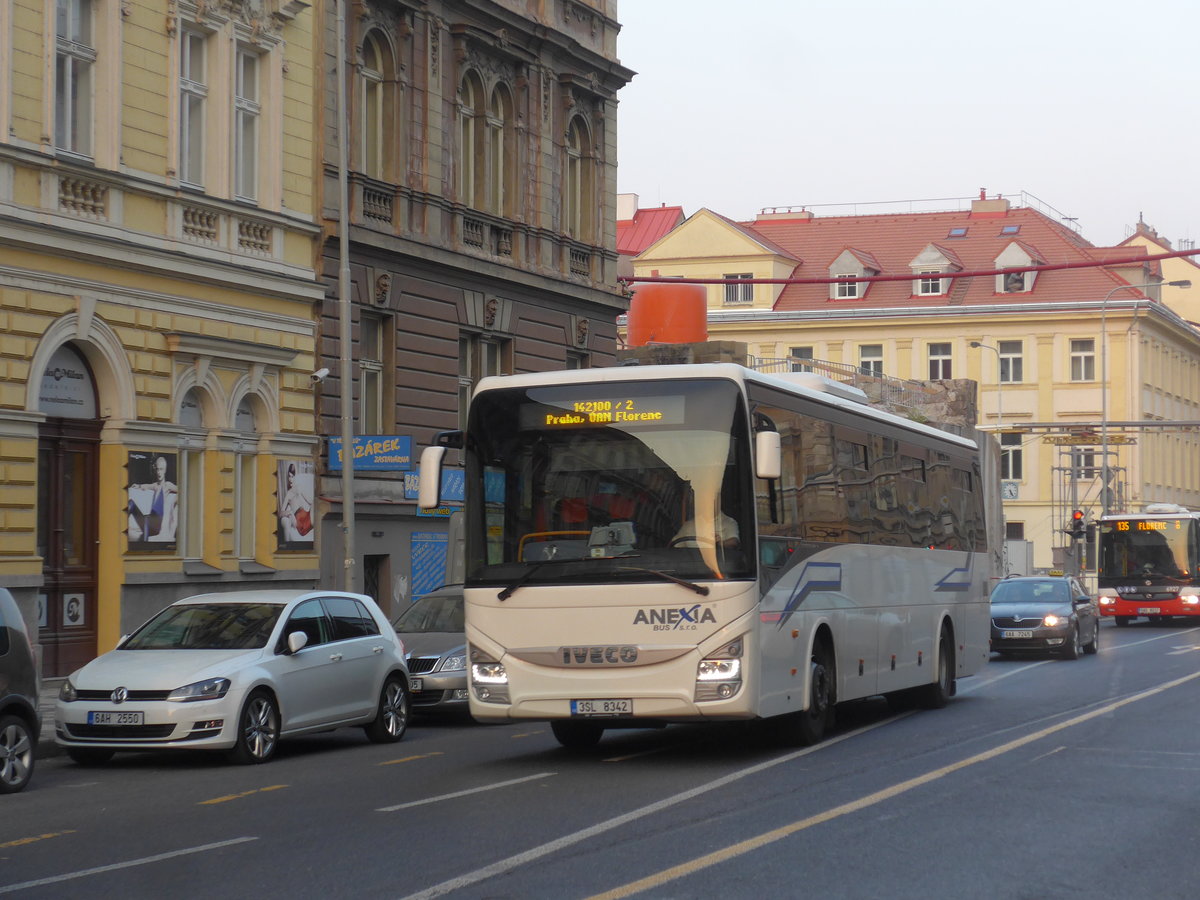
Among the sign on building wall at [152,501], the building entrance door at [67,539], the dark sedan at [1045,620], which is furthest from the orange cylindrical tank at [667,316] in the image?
the building entrance door at [67,539]

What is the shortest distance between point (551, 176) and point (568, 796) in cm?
2432

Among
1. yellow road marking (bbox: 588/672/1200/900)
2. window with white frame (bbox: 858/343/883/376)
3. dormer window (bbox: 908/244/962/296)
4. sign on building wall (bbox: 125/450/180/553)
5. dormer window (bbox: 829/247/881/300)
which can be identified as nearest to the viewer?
yellow road marking (bbox: 588/672/1200/900)

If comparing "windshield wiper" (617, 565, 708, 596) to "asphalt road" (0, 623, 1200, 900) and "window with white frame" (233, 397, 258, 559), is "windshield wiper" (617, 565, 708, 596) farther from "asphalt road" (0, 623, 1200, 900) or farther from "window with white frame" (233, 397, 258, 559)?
"window with white frame" (233, 397, 258, 559)

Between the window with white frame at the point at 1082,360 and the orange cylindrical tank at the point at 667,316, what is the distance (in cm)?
3842

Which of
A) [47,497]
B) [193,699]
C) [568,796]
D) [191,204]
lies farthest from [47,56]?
[568,796]

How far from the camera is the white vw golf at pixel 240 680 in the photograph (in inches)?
A: 608

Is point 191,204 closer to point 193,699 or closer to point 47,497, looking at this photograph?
point 47,497

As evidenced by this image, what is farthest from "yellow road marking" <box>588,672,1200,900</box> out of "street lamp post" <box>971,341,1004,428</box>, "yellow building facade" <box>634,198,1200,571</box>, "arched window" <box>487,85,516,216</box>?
"yellow building facade" <box>634,198,1200,571</box>

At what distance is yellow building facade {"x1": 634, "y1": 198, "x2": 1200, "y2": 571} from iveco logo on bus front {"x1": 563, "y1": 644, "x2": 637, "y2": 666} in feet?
217

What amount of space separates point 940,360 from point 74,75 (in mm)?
64117

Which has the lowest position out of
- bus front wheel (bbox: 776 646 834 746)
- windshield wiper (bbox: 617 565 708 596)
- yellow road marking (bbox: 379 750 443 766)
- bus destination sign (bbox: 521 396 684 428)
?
yellow road marking (bbox: 379 750 443 766)

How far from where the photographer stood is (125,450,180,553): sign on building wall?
2452 cm

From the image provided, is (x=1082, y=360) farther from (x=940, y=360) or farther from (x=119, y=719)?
(x=119, y=719)

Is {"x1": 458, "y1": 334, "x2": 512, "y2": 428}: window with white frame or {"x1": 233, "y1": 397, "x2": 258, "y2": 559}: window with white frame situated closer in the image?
{"x1": 233, "y1": 397, "x2": 258, "y2": 559}: window with white frame
